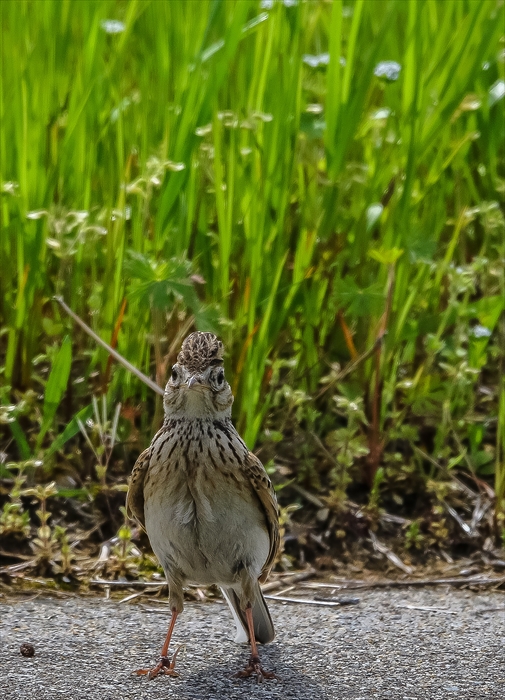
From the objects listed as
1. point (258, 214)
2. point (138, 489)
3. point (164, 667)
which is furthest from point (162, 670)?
point (258, 214)

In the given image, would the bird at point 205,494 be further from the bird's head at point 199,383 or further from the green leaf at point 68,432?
the green leaf at point 68,432

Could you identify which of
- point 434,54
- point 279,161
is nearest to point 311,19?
point 434,54

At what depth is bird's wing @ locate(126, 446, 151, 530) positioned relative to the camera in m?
3.67

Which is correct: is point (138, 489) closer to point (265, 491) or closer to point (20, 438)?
point (265, 491)

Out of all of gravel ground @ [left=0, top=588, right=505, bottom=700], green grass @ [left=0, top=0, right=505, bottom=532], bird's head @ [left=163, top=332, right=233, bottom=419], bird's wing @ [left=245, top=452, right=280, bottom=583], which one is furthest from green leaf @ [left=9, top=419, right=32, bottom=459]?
bird's wing @ [left=245, top=452, right=280, bottom=583]

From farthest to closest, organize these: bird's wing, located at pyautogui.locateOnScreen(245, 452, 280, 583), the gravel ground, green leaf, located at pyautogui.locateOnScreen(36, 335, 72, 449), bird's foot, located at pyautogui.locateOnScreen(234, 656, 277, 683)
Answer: green leaf, located at pyautogui.locateOnScreen(36, 335, 72, 449)
bird's wing, located at pyautogui.locateOnScreen(245, 452, 280, 583)
bird's foot, located at pyautogui.locateOnScreen(234, 656, 277, 683)
the gravel ground

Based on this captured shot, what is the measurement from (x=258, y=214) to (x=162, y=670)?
1.93 metres

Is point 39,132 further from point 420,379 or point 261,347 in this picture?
point 420,379

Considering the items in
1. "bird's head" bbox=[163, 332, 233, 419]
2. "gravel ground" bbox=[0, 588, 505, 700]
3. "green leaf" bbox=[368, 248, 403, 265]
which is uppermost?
"green leaf" bbox=[368, 248, 403, 265]

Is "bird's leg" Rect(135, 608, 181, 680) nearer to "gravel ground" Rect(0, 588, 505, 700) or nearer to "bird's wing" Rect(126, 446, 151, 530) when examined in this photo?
"gravel ground" Rect(0, 588, 505, 700)

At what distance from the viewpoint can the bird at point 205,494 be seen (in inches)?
138

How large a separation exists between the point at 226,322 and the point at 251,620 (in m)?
1.29

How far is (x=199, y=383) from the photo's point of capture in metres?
3.43

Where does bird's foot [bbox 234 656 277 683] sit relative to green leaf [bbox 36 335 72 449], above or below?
below
